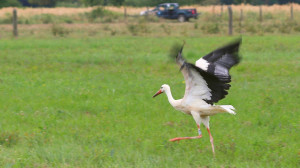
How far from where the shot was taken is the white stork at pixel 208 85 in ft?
20.7

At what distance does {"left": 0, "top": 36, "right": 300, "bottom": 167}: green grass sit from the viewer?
5957mm

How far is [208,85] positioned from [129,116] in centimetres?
213

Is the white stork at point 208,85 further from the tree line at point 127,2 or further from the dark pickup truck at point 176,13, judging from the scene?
the tree line at point 127,2

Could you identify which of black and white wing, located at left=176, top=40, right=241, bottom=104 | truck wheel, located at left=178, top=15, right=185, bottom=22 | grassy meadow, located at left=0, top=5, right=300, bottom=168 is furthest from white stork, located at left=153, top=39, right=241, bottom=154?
truck wheel, located at left=178, top=15, right=185, bottom=22

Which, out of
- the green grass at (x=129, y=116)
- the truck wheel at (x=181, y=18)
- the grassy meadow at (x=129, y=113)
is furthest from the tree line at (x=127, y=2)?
the green grass at (x=129, y=116)

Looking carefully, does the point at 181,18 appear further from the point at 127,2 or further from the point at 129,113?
the point at 129,113

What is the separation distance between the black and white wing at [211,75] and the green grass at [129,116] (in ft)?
2.37

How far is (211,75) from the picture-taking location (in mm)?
6133

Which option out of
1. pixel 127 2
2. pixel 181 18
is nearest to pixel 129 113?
pixel 181 18

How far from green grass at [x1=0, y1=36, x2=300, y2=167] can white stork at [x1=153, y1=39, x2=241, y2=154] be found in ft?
1.63

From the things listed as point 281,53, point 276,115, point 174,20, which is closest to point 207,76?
point 276,115

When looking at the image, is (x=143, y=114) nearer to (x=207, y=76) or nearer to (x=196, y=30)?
(x=207, y=76)

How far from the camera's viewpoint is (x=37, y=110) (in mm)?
8570

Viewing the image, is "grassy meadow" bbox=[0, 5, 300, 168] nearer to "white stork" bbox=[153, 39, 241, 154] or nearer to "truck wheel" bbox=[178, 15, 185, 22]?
"white stork" bbox=[153, 39, 241, 154]
